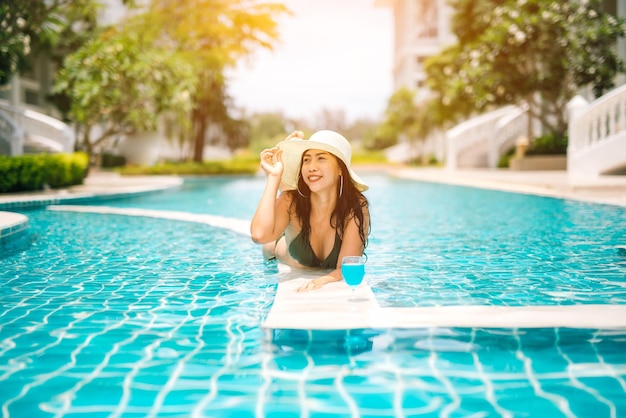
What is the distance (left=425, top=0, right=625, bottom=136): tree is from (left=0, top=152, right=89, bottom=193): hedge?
14765 mm

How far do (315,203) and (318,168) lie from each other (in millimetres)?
524

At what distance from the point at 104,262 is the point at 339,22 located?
104236 millimetres

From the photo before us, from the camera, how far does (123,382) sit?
293 centimetres

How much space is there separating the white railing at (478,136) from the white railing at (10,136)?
1786 cm

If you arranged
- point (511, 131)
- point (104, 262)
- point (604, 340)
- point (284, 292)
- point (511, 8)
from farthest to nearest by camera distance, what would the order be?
point (511, 131)
point (511, 8)
point (104, 262)
point (284, 292)
point (604, 340)

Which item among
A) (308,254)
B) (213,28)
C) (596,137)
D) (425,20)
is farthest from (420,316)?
(425,20)

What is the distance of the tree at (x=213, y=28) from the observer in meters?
27.8

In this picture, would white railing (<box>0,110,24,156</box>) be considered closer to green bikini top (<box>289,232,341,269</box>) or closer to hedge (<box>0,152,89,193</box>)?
hedge (<box>0,152,89,193</box>)

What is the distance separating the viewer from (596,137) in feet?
50.8

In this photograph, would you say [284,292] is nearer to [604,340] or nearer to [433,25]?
[604,340]

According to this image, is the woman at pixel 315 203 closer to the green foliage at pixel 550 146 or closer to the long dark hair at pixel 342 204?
the long dark hair at pixel 342 204

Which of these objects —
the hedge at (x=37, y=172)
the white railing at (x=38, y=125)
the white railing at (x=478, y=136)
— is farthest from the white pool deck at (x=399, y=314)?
the white railing at (x=478, y=136)

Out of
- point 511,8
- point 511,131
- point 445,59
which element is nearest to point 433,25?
point 445,59

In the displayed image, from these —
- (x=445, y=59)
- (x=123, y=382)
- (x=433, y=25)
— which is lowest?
(x=123, y=382)
